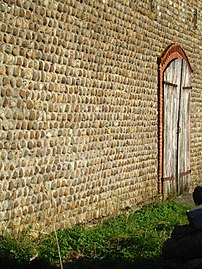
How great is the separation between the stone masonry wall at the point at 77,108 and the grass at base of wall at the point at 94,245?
26cm

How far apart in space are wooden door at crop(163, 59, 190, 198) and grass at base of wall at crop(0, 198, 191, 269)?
258cm

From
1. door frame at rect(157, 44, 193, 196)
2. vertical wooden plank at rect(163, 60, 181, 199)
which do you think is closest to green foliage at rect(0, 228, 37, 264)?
door frame at rect(157, 44, 193, 196)

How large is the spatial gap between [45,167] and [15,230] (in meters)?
1.06

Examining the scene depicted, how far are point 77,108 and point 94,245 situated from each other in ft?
6.78

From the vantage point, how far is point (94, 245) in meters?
7.65

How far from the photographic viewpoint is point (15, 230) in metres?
6.91

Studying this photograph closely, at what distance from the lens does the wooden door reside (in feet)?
40.2

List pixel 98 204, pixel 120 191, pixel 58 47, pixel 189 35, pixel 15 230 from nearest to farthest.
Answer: pixel 15 230, pixel 58 47, pixel 98 204, pixel 120 191, pixel 189 35

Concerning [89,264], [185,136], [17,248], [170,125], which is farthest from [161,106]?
[17,248]

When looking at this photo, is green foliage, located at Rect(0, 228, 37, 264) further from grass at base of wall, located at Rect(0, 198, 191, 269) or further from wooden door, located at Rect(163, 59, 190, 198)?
wooden door, located at Rect(163, 59, 190, 198)

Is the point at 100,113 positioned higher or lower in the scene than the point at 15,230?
higher

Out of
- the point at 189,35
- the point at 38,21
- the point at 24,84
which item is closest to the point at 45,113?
the point at 24,84

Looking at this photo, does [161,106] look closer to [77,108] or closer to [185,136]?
[185,136]

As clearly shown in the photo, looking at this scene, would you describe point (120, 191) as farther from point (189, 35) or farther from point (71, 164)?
point (189, 35)
